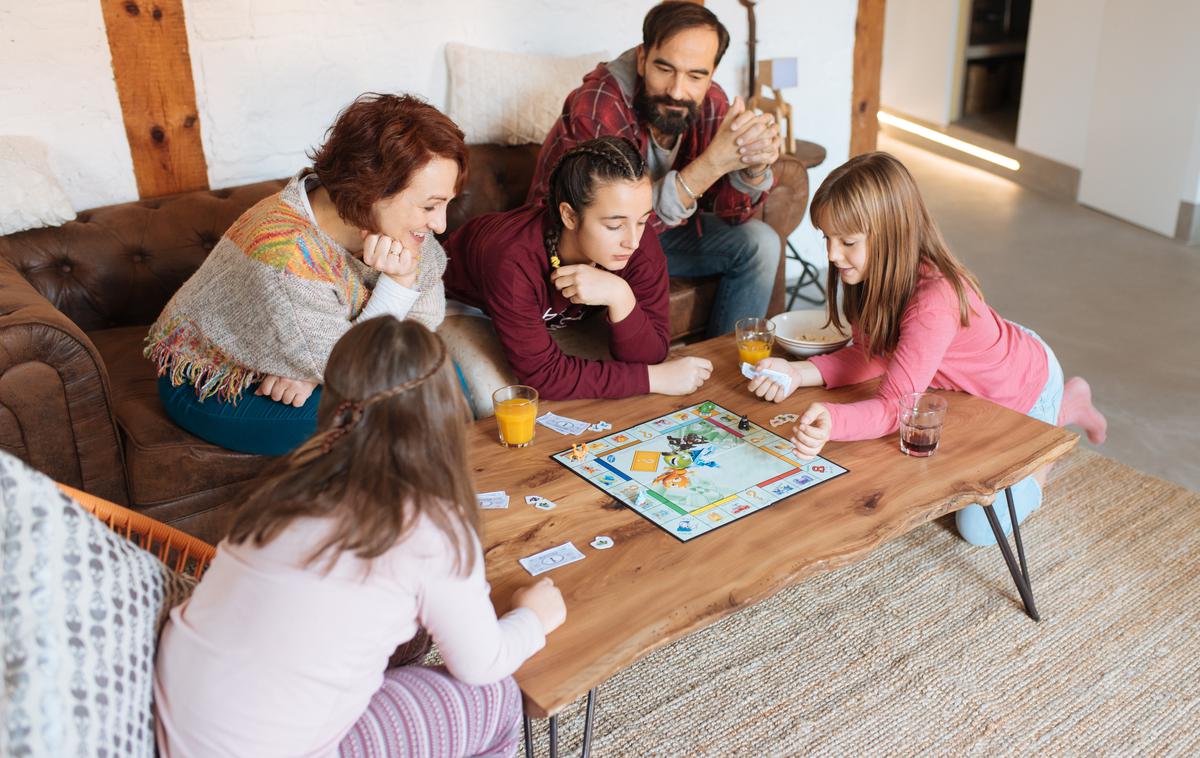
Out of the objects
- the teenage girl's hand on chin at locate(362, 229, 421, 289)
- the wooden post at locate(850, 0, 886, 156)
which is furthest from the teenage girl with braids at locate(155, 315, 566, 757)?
the wooden post at locate(850, 0, 886, 156)

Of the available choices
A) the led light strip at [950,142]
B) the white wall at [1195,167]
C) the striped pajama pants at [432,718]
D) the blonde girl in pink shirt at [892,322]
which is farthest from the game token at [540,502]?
the led light strip at [950,142]

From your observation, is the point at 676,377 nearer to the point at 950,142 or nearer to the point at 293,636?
the point at 293,636

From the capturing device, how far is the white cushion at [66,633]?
3.56 feet

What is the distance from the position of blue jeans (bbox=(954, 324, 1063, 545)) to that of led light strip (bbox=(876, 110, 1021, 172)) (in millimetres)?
3653

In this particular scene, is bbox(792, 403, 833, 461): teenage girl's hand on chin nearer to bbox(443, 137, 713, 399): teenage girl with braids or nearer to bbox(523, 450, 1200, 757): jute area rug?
bbox(443, 137, 713, 399): teenage girl with braids

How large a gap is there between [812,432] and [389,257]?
0.95 meters

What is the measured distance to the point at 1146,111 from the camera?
463 cm

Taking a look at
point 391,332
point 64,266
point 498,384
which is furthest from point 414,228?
point 64,266

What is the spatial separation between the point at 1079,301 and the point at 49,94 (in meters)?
3.65

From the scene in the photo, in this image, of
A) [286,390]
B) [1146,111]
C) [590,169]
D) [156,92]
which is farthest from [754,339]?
[1146,111]

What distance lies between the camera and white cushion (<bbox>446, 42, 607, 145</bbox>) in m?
3.17

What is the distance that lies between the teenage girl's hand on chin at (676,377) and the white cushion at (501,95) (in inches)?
51.6

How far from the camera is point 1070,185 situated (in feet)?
17.1

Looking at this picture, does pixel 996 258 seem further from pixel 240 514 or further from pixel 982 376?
pixel 240 514
